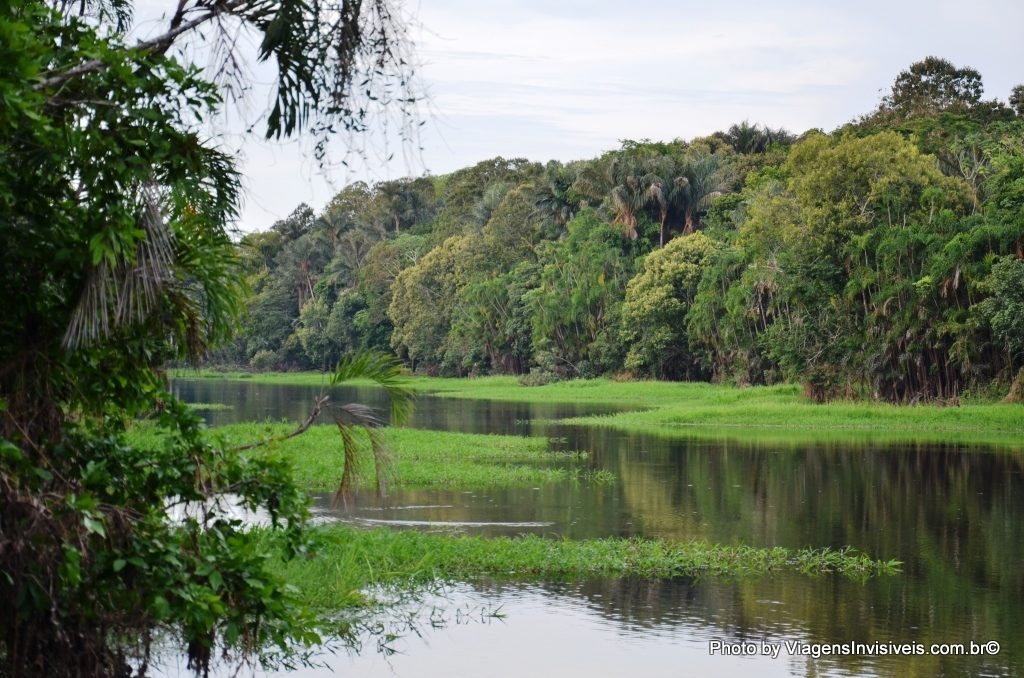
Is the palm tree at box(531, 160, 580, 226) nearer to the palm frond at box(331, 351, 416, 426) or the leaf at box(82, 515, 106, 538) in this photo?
the palm frond at box(331, 351, 416, 426)

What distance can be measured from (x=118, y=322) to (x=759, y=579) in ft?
34.3

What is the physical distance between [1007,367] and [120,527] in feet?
131

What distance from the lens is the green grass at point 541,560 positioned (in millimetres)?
14680

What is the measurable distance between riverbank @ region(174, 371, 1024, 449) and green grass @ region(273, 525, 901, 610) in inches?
608

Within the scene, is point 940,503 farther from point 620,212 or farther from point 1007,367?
point 620,212

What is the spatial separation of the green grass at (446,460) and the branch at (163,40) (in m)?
13.8

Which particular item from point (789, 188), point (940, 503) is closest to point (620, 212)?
point (789, 188)

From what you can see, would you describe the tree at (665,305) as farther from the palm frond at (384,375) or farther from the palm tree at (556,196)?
the palm frond at (384,375)

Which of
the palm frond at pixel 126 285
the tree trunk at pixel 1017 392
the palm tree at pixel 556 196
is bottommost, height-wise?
the tree trunk at pixel 1017 392

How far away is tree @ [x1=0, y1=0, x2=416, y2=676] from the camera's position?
270 inches

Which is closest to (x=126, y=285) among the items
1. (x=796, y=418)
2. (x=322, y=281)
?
(x=796, y=418)

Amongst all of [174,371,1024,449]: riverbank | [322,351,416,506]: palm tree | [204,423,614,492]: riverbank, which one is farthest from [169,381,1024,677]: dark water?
[322,351,416,506]: palm tree

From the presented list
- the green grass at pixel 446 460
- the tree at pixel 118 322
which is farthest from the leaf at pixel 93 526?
the green grass at pixel 446 460

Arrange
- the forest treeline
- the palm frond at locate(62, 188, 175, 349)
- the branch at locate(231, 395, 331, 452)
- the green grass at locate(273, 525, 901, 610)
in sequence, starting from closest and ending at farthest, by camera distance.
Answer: the palm frond at locate(62, 188, 175, 349)
the branch at locate(231, 395, 331, 452)
the green grass at locate(273, 525, 901, 610)
the forest treeline
